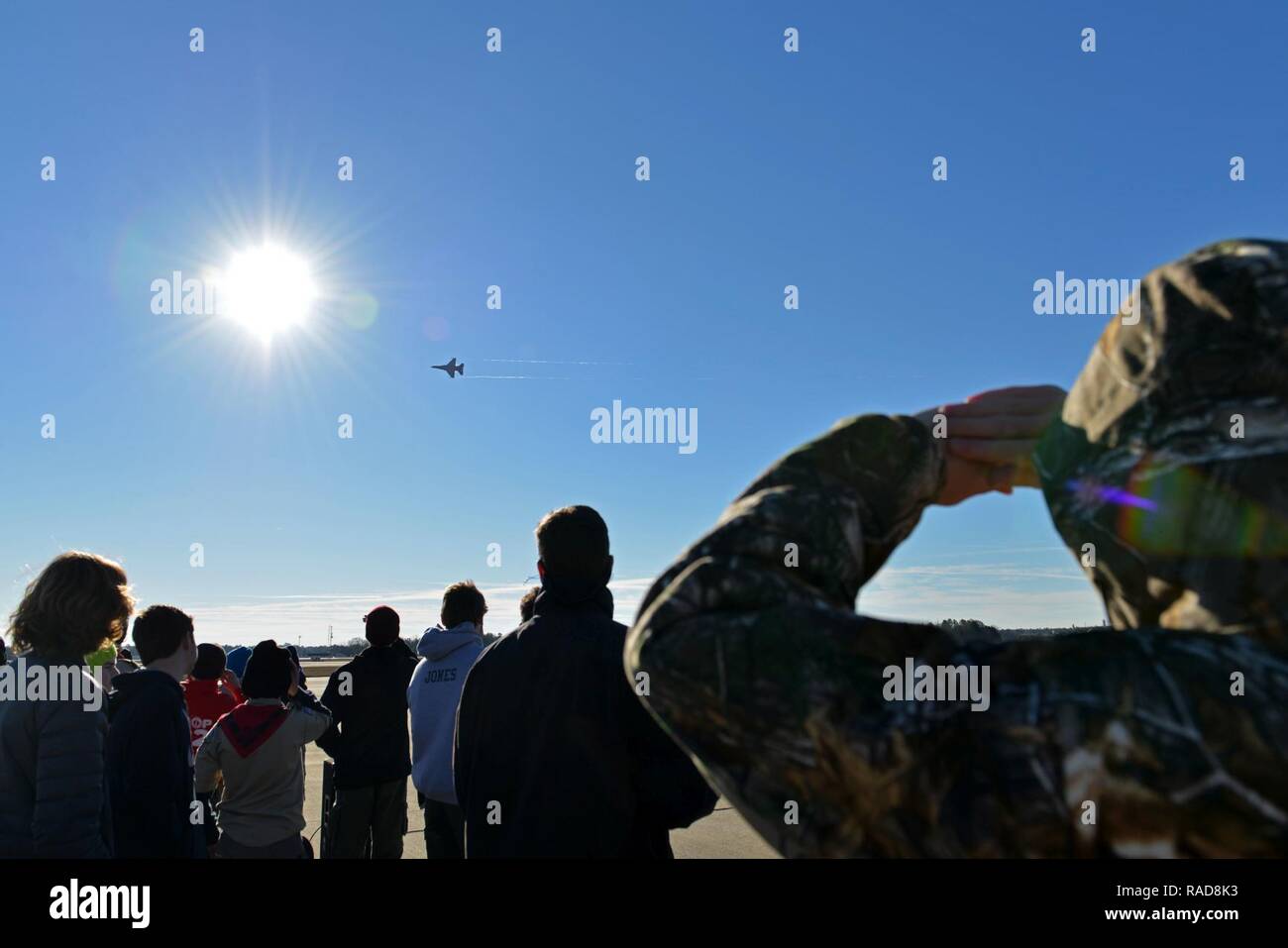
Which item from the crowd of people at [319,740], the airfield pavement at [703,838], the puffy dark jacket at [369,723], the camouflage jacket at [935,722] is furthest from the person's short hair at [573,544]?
the airfield pavement at [703,838]

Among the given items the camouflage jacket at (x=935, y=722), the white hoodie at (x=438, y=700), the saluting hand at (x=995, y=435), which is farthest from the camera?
the white hoodie at (x=438, y=700)

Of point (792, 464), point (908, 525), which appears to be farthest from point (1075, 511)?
point (792, 464)

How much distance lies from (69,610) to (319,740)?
115 inches

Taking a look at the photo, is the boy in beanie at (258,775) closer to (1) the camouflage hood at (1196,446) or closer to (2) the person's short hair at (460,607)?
(2) the person's short hair at (460,607)

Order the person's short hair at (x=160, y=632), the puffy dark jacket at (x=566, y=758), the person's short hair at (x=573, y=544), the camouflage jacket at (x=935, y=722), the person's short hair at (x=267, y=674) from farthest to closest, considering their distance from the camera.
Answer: the person's short hair at (x=267, y=674)
the person's short hair at (x=160, y=632)
the person's short hair at (x=573, y=544)
the puffy dark jacket at (x=566, y=758)
the camouflage jacket at (x=935, y=722)

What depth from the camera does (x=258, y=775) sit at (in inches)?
214

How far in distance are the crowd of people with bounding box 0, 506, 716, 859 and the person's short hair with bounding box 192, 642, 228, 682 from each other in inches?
47.3

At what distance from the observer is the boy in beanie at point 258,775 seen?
5395 millimetres

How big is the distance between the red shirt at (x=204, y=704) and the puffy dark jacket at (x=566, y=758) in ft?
15.7

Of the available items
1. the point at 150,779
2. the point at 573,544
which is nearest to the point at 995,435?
the point at 573,544

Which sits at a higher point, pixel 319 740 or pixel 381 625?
pixel 381 625

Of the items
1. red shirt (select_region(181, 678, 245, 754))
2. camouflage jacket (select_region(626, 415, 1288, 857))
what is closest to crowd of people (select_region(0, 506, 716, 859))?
red shirt (select_region(181, 678, 245, 754))

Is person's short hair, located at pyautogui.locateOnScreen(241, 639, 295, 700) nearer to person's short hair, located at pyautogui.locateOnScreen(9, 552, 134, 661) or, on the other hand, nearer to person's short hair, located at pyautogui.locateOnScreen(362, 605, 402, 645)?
person's short hair, located at pyautogui.locateOnScreen(362, 605, 402, 645)

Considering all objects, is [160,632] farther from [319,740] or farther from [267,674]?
[319,740]
